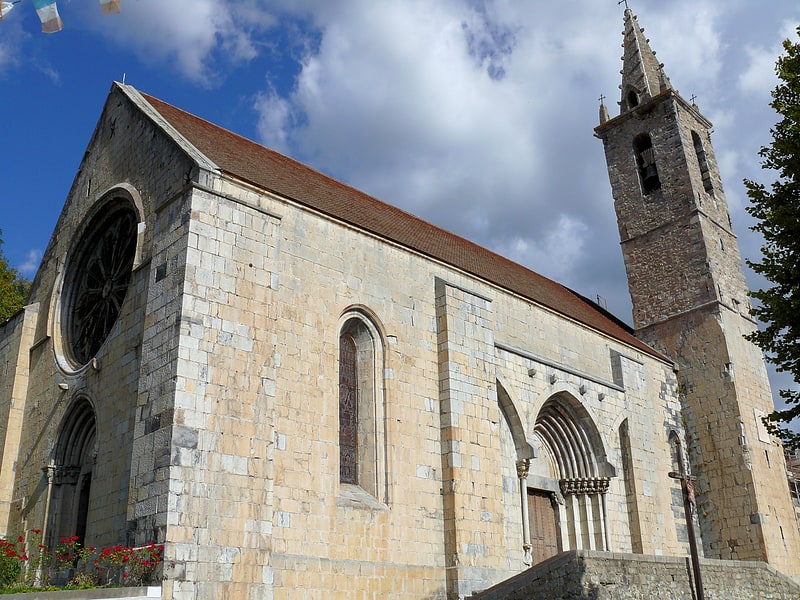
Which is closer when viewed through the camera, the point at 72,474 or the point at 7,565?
the point at 7,565

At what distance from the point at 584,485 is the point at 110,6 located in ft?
44.5

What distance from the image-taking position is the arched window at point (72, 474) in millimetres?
12844

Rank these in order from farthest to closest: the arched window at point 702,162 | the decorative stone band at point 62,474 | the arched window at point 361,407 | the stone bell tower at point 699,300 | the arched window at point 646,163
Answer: the arched window at point 646,163, the arched window at point 702,162, the stone bell tower at point 699,300, the decorative stone band at point 62,474, the arched window at point 361,407

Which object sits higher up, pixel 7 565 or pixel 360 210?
pixel 360 210

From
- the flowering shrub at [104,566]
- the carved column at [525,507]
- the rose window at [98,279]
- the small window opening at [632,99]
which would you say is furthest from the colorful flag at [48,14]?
the small window opening at [632,99]

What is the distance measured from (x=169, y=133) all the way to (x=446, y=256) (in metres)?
6.45

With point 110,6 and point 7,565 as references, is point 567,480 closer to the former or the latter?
point 7,565

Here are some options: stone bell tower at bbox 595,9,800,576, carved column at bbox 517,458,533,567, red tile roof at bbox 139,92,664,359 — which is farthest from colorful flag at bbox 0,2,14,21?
Answer: stone bell tower at bbox 595,9,800,576

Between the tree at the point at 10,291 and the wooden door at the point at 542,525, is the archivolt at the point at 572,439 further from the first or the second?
the tree at the point at 10,291

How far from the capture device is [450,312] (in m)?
14.5

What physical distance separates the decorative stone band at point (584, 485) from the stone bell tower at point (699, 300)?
501 cm

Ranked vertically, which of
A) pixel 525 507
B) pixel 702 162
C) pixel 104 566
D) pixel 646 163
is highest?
pixel 646 163

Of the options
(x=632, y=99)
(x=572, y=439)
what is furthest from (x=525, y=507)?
(x=632, y=99)

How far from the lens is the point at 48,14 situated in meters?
8.91
